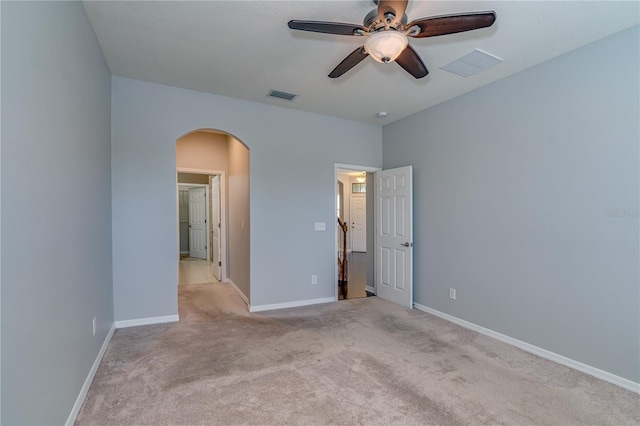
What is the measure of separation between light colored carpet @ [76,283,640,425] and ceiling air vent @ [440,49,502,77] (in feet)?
8.93

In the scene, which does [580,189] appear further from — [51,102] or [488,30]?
[51,102]

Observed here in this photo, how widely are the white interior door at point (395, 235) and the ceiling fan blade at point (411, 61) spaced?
192 cm

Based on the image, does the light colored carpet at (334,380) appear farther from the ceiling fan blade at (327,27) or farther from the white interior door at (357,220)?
the white interior door at (357,220)

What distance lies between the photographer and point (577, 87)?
271cm

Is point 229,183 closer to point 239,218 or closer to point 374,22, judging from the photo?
point 239,218

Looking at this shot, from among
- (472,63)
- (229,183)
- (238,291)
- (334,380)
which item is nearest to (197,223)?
(229,183)

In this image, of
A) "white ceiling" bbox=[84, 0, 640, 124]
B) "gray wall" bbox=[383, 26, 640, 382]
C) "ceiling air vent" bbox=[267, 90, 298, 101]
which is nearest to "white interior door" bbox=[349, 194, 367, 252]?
"gray wall" bbox=[383, 26, 640, 382]

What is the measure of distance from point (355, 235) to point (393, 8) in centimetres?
896

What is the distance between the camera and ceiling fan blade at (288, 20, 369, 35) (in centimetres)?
188

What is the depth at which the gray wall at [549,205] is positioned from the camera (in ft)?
8.02

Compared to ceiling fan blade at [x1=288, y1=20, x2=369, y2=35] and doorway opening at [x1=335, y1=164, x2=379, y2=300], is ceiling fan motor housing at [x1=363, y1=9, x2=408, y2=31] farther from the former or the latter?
doorway opening at [x1=335, y1=164, x2=379, y2=300]

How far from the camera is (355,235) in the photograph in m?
10.5

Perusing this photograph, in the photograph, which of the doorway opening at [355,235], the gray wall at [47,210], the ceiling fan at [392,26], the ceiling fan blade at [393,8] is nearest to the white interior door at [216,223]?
the doorway opening at [355,235]

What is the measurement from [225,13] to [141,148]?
77.3 inches
